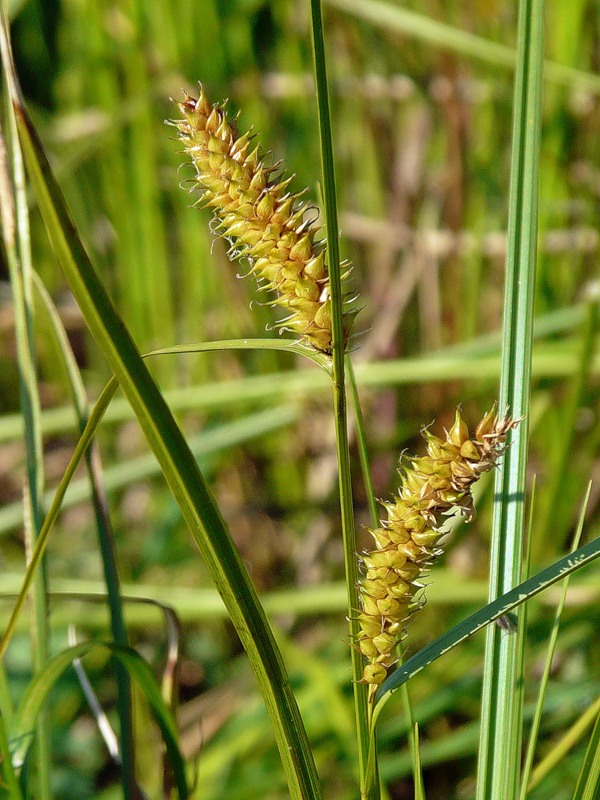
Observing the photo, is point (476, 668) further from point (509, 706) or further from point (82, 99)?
point (82, 99)

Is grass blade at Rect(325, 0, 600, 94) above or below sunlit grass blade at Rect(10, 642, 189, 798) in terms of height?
above

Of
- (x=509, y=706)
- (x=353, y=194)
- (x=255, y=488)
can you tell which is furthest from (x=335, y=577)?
(x=509, y=706)

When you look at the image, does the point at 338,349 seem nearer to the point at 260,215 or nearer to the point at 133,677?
the point at 260,215

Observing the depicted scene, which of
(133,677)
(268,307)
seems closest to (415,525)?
(133,677)

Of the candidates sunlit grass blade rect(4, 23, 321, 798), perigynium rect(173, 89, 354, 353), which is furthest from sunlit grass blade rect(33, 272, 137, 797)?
perigynium rect(173, 89, 354, 353)

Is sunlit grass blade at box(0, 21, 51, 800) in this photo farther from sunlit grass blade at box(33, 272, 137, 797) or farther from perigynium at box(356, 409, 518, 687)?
perigynium at box(356, 409, 518, 687)

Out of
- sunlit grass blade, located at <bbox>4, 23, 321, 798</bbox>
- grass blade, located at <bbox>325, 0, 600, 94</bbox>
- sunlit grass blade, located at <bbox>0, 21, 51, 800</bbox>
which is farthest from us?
A: grass blade, located at <bbox>325, 0, 600, 94</bbox>

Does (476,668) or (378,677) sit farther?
(476,668)
